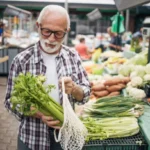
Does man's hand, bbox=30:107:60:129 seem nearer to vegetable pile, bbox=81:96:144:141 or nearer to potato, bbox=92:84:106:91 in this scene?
vegetable pile, bbox=81:96:144:141

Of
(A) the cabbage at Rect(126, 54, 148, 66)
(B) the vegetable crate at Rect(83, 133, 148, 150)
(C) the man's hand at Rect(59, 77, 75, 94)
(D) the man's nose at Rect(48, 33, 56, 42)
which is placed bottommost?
(B) the vegetable crate at Rect(83, 133, 148, 150)

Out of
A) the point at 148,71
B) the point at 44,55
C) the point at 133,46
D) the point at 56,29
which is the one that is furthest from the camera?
the point at 133,46

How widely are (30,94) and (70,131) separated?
0.39 metres

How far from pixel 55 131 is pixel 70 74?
18.0 inches

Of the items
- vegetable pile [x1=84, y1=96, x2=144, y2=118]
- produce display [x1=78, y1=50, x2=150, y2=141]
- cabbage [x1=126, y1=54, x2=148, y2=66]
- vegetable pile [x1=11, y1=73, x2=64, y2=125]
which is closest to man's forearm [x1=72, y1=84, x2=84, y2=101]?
vegetable pile [x1=11, y1=73, x2=64, y2=125]

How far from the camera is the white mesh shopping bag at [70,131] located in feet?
6.57

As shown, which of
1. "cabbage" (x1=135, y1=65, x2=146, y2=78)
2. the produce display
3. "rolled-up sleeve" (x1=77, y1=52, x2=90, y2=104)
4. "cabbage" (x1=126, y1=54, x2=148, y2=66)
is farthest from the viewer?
"cabbage" (x1=126, y1=54, x2=148, y2=66)

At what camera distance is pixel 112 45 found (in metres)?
11.1

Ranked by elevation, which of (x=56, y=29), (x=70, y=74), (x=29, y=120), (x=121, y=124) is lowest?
(x=121, y=124)

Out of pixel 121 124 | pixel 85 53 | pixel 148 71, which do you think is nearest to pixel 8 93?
pixel 121 124

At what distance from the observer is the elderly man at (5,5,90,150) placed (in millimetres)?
2102

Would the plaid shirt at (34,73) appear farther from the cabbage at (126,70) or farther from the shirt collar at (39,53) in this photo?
the cabbage at (126,70)

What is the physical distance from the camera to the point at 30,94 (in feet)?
6.41

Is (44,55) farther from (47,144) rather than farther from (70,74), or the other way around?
(47,144)
